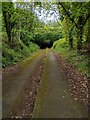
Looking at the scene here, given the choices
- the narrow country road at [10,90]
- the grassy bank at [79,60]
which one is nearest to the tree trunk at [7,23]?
the grassy bank at [79,60]

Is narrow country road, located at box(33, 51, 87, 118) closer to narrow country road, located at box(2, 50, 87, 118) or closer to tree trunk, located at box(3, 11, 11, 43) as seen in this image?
narrow country road, located at box(2, 50, 87, 118)

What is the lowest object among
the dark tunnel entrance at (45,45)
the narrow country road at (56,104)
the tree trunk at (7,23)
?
the dark tunnel entrance at (45,45)

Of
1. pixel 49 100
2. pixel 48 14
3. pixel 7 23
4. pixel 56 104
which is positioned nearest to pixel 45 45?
pixel 48 14

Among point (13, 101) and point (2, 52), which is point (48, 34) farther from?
point (13, 101)

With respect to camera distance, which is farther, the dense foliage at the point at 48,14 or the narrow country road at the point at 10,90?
the dense foliage at the point at 48,14

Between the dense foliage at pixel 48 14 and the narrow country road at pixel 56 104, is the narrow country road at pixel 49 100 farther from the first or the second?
the dense foliage at pixel 48 14

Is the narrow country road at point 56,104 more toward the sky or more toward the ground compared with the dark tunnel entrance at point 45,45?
more toward the sky

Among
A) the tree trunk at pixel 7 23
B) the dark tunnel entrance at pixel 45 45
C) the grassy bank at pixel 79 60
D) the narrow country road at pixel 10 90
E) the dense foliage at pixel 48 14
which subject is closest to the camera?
the narrow country road at pixel 10 90

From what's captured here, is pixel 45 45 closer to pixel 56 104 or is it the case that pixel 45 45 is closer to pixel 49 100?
pixel 49 100

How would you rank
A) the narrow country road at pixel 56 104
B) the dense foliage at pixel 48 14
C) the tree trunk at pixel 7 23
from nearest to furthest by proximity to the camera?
the narrow country road at pixel 56 104
the dense foliage at pixel 48 14
the tree trunk at pixel 7 23

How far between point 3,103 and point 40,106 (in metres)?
1.41

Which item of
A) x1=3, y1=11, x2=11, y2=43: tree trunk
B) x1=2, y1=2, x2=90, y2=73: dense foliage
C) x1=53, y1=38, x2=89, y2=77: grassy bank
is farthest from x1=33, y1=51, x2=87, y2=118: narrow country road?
x1=3, y1=11, x2=11, y2=43: tree trunk

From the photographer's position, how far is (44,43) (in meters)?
59.9

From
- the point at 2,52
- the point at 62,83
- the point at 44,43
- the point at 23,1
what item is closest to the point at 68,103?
the point at 62,83
